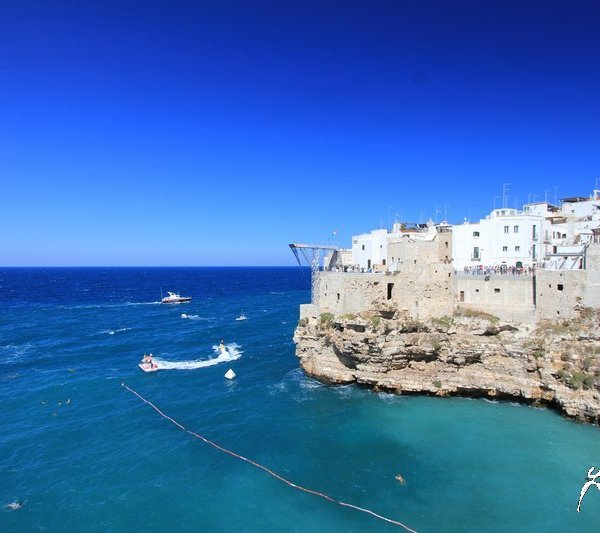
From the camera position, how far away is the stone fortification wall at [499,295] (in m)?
35.4

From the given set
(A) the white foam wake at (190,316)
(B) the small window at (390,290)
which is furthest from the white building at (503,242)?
(A) the white foam wake at (190,316)

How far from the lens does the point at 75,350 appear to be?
54062mm

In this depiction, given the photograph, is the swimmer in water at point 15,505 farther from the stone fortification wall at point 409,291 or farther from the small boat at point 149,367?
the stone fortification wall at point 409,291

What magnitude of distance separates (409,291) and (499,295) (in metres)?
7.66

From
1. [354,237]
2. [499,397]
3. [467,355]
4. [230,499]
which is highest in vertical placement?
[354,237]

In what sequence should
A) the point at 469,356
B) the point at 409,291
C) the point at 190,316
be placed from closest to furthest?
the point at 469,356 → the point at 409,291 → the point at 190,316

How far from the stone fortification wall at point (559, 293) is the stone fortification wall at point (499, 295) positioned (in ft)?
2.58

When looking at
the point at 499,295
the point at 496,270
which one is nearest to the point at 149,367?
the point at 499,295

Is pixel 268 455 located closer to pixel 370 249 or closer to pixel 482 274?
pixel 482 274

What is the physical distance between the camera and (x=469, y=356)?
112 feet

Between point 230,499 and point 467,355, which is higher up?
point 467,355

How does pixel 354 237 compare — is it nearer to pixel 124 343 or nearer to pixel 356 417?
pixel 356 417

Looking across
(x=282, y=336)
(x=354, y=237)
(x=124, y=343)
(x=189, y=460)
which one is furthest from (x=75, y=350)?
(x=354, y=237)

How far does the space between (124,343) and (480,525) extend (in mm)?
50061
